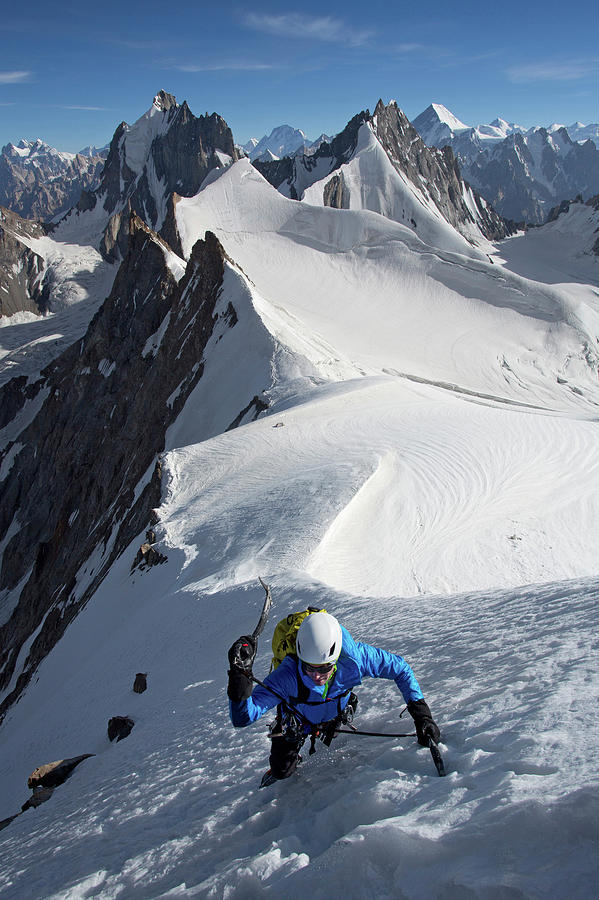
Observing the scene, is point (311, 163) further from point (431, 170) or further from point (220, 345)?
point (220, 345)

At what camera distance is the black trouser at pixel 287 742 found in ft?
14.3

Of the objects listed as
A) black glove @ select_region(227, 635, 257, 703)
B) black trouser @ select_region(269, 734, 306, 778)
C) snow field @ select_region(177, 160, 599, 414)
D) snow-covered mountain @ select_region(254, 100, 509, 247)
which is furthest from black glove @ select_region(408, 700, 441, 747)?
snow-covered mountain @ select_region(254, 100, 509, 247)

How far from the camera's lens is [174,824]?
4680mm

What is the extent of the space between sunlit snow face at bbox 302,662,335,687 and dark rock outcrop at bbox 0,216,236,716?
13991 mm

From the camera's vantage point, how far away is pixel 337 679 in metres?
4.31

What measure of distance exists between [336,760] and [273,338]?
24.5 m

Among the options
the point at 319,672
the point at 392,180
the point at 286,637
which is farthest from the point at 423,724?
the point at 392,180

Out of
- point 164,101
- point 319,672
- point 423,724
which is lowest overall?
point 423,724

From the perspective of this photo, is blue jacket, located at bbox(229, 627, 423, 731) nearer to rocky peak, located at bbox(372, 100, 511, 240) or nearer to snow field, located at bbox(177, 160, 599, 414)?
snow field, located at bbox(177, 160, 599, 414)

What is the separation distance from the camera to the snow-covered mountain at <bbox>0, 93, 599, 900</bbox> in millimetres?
3348

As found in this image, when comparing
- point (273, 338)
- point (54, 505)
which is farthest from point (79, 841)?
point (54, 505)

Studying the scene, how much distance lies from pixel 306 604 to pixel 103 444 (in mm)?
33506

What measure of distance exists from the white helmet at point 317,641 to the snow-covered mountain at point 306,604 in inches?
36.2

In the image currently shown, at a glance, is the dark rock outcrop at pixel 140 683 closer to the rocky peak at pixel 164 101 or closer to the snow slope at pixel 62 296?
the snow slope at pixel 62 296
